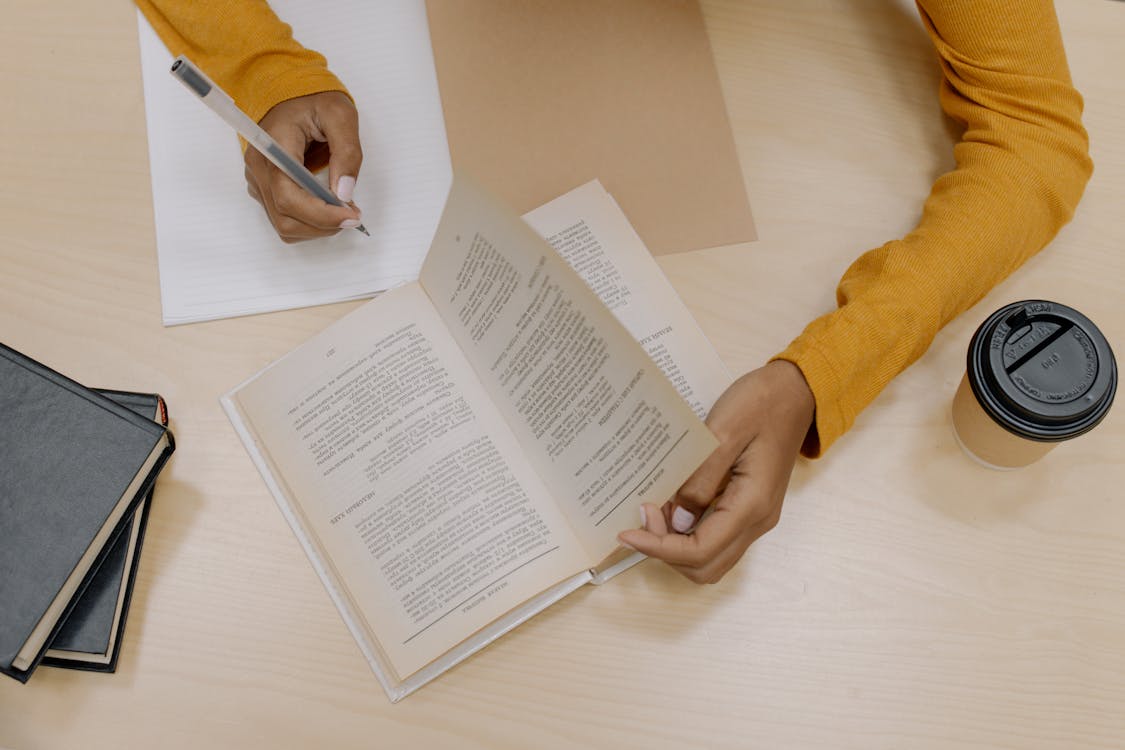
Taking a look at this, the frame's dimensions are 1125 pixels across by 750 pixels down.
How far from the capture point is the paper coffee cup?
0.55 metres

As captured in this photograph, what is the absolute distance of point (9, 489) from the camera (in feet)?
1.89

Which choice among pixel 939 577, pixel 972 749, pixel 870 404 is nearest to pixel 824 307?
pixel 870 404

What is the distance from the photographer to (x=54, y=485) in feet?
1.90

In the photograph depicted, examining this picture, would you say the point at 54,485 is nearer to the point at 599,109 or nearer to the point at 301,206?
the point at 301,206

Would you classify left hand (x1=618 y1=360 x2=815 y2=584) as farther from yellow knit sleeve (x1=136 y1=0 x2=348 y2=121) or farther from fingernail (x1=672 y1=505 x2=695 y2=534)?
yellow knit sleeve (x1=136 y1=0 x2=348 y2=121)

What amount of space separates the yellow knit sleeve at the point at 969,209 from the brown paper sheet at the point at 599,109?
0.13 metres

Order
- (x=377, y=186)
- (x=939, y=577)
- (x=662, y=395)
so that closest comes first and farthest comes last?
(x=662, y=395)
(x=939, y=577)
(x=377, y=186)

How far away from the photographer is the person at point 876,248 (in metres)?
0.60

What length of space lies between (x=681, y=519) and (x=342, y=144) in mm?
396

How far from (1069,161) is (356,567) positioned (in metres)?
0.63

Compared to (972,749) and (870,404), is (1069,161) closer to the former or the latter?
(870,404)

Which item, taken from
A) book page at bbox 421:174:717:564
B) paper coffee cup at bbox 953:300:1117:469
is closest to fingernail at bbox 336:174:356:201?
book page at bbox 421:174:717:564

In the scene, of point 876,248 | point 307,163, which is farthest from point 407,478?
point 876,248

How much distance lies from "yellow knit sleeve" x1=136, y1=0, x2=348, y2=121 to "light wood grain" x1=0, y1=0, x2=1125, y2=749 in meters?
0.07
